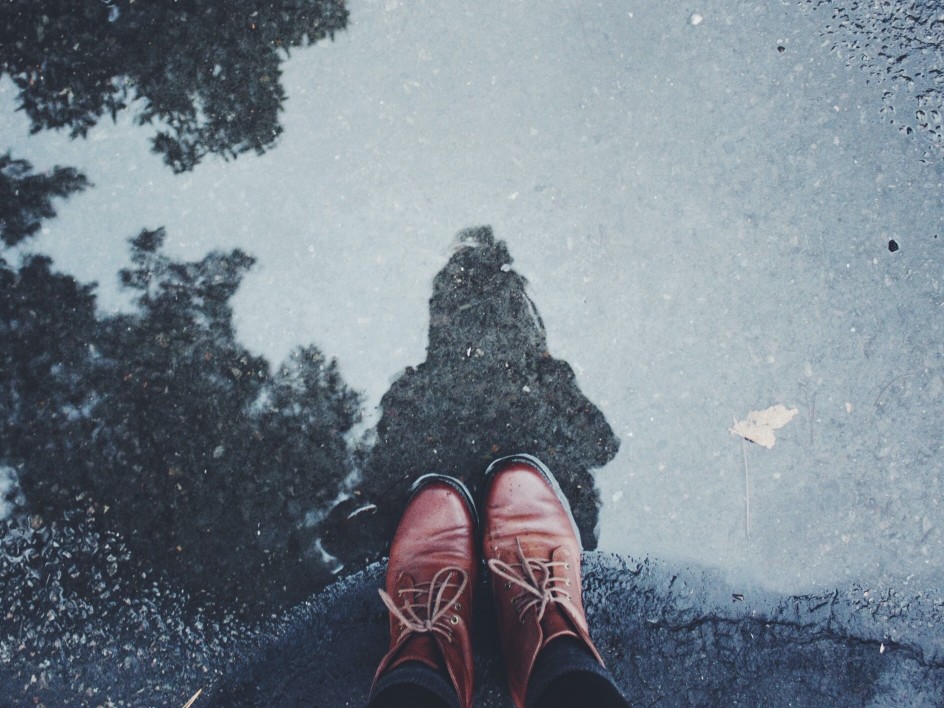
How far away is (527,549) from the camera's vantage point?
7.10 ft

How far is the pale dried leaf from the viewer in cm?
223

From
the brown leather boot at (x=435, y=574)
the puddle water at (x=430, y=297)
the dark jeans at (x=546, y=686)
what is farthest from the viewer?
the puddle water at (x=430, y=297)

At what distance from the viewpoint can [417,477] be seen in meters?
2.21

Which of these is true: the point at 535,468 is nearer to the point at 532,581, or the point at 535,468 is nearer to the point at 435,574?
the point at 532,581

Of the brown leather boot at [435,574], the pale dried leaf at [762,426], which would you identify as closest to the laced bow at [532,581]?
the brown leather boot at [435,574]

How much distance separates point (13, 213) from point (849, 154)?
335 centimetres

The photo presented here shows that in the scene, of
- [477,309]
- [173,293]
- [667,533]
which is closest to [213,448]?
[173,293]

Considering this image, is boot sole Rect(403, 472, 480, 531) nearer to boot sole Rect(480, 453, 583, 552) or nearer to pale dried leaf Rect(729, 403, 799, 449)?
boot sole Rect(480, 453, 583, 552)

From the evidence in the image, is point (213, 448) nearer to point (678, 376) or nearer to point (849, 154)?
point (678, 376)

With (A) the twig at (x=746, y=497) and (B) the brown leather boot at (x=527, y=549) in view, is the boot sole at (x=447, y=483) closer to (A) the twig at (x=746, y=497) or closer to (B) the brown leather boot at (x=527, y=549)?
(B) the brown leather boot at (x=527, y=549)

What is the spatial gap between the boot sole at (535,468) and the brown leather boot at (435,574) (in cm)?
11

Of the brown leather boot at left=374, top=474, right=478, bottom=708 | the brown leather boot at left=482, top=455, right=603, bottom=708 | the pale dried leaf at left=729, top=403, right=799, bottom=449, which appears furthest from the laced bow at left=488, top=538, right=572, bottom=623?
the pale dried leaf at left=729, top=403, right=799, bottom=449

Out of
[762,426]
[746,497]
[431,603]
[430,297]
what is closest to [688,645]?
[746,497]

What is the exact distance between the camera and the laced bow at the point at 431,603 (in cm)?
201
